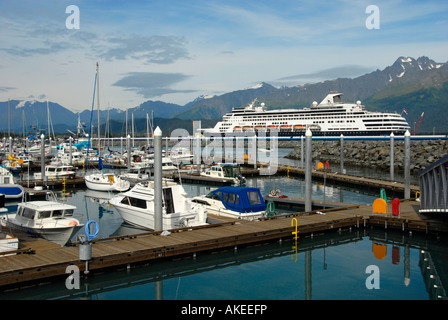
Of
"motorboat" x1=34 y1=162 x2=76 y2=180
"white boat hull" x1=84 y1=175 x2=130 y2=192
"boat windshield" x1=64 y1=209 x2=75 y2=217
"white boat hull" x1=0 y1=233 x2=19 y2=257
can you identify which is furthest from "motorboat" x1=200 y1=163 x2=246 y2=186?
"white boat hull" x1=0 y1=233 x2=19 y2=257

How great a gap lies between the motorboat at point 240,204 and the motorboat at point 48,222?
7376mm

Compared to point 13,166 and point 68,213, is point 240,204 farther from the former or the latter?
point 13,166

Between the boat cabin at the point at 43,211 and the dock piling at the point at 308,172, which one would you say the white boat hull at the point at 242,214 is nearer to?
the dock piling at the point at 308,172

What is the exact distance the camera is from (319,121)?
416 ft

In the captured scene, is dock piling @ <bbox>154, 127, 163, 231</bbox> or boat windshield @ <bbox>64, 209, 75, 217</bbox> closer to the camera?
dock piling @ <bbox>154, 127, 163, 231</bbox>

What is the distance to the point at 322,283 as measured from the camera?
14.9m

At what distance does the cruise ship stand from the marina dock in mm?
95467

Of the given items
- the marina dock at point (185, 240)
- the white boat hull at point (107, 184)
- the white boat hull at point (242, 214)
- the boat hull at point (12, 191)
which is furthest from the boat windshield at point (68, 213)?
the white boat hull at point (107, 184)

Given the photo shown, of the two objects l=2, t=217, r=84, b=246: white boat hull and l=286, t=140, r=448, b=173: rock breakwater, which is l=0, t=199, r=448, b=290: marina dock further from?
l=286, t=140, r=448, b=173: rock breakwater

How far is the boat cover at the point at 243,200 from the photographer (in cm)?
2286

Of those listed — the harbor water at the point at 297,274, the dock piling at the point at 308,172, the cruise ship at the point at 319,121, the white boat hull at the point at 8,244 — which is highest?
the cruise ship at the point at 319,121

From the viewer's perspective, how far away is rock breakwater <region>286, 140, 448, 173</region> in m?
58.5
